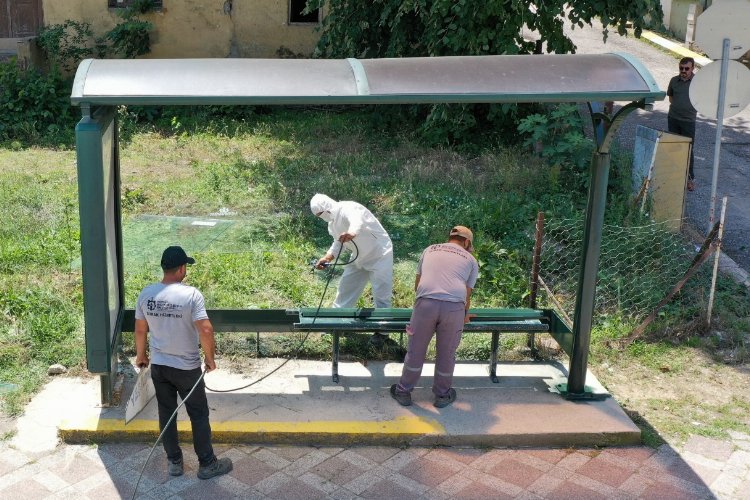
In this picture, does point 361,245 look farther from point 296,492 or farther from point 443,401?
point 296,492

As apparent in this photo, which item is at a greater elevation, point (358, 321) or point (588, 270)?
point (588, 270)

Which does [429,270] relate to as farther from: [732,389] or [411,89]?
[732,389]

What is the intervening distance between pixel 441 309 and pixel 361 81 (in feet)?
5.62

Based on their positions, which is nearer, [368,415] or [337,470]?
[337,470]

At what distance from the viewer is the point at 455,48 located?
1297cm

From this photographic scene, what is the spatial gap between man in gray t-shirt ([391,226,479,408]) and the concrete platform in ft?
0.77

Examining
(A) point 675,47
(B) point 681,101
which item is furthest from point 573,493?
(A) point 675,47

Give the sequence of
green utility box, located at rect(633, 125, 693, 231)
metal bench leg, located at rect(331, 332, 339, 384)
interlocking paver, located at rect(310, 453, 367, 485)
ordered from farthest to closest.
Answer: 1. green utility box, located at rect(633, 125, 693, 231)
2. metal bench leg, located at rect(331, 332, 339, 384)
3. interlocking paver, located at rect(310, 453, 367, 485)

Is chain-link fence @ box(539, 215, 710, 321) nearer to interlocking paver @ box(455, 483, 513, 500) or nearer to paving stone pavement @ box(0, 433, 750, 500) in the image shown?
paving stone pavement @ box(0, 433, 750, 500)

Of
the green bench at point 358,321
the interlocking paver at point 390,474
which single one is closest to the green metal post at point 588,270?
the green bench at point 358,321

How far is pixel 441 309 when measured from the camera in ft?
20.8

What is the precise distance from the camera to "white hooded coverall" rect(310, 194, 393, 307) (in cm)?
730

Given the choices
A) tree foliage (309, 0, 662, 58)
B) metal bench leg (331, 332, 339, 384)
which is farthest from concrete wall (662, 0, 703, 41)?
metal bench leg (331, 332, 339, 384)

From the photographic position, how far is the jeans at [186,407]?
18.4 feet
